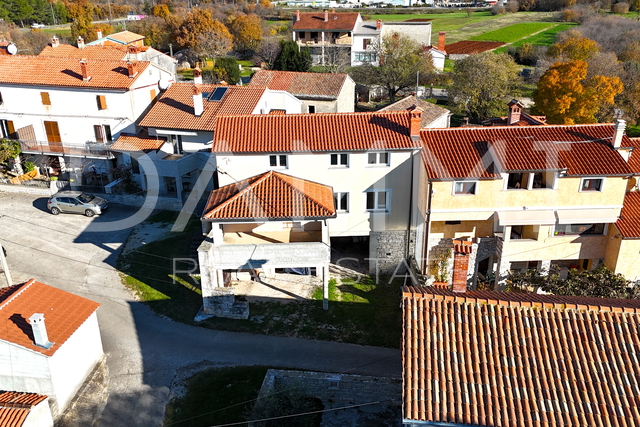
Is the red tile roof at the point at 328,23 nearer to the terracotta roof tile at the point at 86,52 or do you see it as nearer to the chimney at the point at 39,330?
the terracotta roof tile at the point at 86,52

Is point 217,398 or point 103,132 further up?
point 103,132

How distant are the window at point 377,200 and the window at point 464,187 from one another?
381 centimetres

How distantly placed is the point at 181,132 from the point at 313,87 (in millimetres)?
15860

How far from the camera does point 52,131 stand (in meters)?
41.2

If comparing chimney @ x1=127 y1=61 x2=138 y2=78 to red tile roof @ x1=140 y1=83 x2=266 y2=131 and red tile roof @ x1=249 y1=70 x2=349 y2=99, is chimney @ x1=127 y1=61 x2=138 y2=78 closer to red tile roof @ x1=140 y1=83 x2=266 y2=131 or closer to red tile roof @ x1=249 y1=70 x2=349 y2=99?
red tile roof @ x1=140 y1=83 x2=266 y2=131

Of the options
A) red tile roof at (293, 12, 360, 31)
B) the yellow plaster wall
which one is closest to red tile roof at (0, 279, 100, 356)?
the yellow plaster wall

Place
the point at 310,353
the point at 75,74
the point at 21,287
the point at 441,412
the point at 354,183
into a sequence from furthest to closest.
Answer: the point at 75,74 < the point at 354,183 < the point at 310,353 < the point at 21,287 < the point at 441,412

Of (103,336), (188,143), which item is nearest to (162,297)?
(103,336)

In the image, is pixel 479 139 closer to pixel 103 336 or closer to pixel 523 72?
pixel 103 336

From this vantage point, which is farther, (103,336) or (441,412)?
(103,336)

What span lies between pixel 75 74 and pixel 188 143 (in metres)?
11.7

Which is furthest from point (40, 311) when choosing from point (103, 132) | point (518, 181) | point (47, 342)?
point (103, 132)

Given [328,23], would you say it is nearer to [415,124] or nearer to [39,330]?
[415,124]

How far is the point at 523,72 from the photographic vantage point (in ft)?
250
